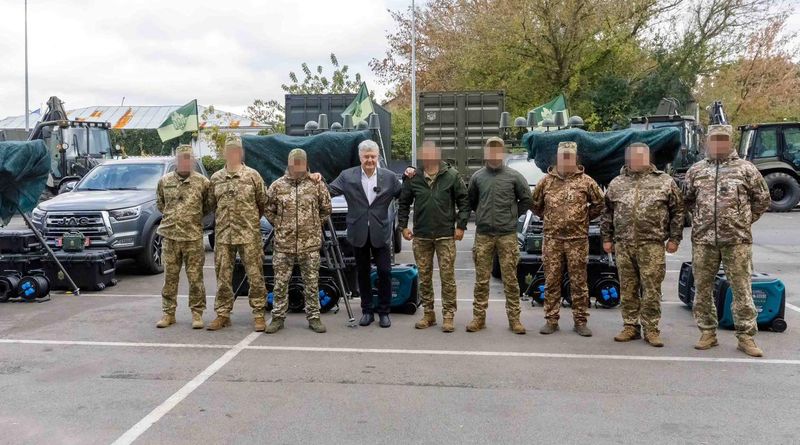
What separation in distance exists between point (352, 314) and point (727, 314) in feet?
13.0

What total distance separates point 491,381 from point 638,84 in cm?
2628

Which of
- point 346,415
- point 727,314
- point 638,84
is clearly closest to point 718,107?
point 638,84

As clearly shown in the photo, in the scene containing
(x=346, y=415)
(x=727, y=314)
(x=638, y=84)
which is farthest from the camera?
(x=638, y=84)

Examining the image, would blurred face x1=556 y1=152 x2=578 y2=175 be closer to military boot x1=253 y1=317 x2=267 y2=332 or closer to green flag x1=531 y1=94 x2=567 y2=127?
military boot x1=253 y1=317 x2=267 y2=332

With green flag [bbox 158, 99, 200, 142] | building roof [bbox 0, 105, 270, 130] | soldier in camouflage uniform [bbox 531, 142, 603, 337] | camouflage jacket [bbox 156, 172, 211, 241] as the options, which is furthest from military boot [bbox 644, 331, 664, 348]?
building roof [bbox 0, 105, 270, 130]

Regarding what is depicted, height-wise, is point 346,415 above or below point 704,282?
below

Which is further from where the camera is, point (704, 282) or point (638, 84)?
point (638, 84)

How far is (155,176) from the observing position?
12.7 metres

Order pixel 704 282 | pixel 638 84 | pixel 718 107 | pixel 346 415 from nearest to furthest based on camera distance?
1. pixel 346 415
2. pixel 704 282
3. pixel 718 107
4. pixel 638 84

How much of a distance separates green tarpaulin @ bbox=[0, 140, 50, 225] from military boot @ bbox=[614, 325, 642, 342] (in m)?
7.63

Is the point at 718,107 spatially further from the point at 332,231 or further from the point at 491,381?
the point at 491,381

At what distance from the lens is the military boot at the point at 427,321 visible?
25.6 ft

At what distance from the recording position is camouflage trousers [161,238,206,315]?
7.86 meters

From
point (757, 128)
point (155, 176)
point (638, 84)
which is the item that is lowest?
point (155, 176)
